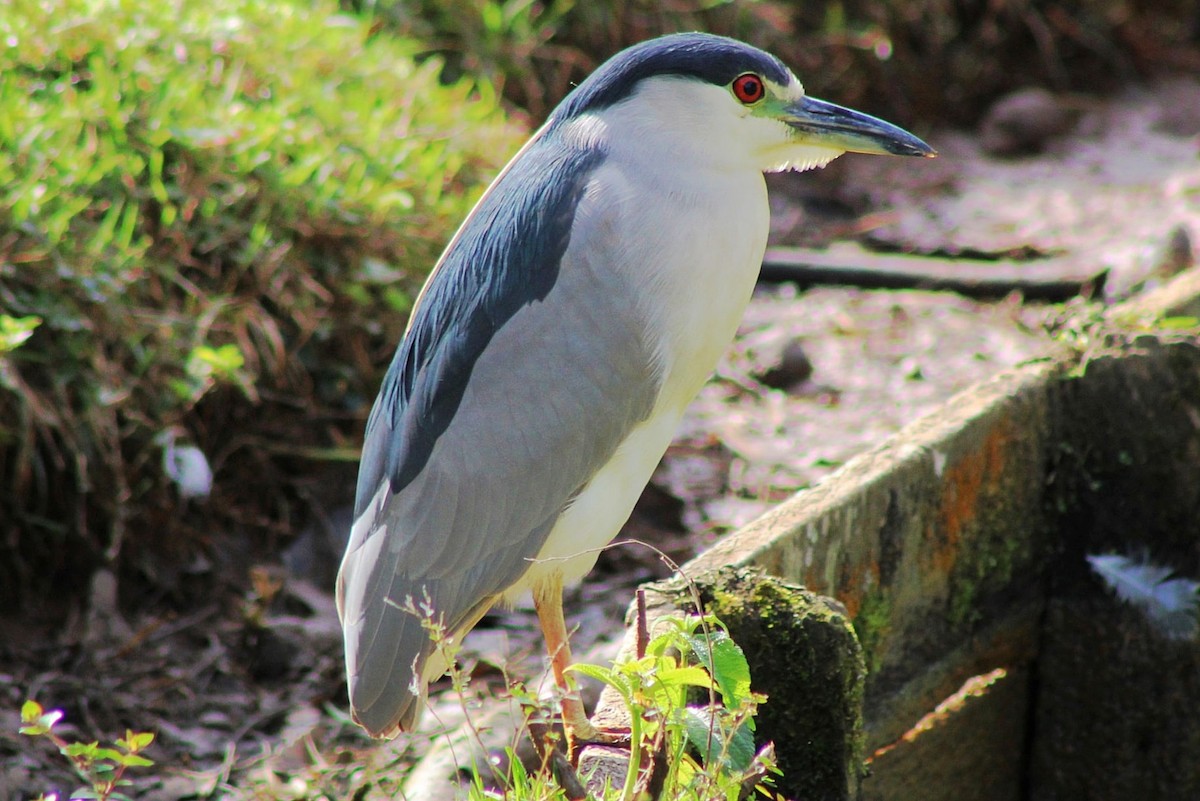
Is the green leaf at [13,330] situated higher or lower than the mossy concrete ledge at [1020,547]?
higher

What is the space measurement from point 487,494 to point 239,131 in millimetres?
1733

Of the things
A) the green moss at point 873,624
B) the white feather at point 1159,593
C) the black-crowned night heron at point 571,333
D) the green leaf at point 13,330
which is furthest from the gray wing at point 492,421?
the white feather at point 1159,593

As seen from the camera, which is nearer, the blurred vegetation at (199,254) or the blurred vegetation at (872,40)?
the blurred vegetation at (199,254)

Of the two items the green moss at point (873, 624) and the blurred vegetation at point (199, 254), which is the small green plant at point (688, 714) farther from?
the blurred vegetation at point (199, 254)

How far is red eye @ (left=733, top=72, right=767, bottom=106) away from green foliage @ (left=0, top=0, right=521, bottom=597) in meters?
1.50

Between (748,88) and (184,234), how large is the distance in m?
1.77

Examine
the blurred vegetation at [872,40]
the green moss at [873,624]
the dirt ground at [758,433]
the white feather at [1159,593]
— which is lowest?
the dirt ground at [758,433]

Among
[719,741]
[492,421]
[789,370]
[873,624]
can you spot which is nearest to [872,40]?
[789,370]

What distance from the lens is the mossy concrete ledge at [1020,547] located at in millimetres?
2822

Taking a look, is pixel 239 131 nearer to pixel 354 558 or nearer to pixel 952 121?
pixel 354 558

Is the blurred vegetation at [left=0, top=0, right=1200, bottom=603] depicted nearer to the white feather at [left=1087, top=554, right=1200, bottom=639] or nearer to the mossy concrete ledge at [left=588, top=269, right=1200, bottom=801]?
the mossy concrete ledge at [left=588, top=269, right=1200, bottom=801]

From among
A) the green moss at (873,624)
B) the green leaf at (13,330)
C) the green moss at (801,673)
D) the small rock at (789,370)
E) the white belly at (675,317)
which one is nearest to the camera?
the green moss at (801,673)

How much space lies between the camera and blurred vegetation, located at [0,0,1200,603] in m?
3.40

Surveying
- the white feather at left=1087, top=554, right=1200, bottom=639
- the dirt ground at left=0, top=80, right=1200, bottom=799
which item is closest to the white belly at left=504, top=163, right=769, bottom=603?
the dirt ground at left=0, top=80, right=1200, bottom=799
